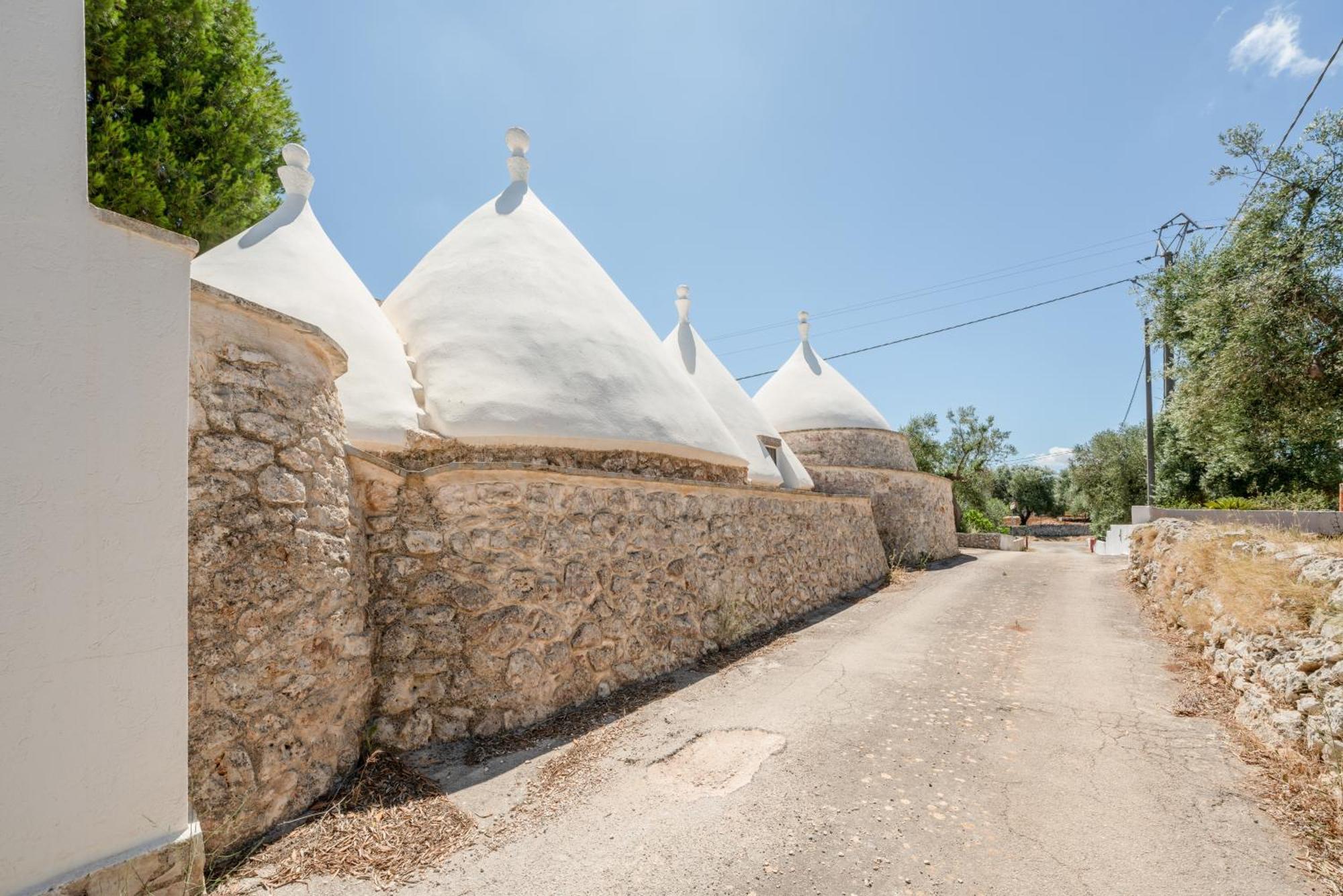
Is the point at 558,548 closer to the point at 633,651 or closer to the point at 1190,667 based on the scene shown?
the point at 633,651

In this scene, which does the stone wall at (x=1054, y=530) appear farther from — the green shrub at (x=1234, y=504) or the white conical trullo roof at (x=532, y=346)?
the white conical trullo roof at (x=532, y=346)

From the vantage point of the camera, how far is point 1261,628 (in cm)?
532

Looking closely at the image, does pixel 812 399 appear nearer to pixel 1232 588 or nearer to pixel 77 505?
pixel 1232 588

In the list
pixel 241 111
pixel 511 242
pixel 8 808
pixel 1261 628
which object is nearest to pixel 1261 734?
pixel 1261 628

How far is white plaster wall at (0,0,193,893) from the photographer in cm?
242

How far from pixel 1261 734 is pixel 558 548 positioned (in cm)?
573

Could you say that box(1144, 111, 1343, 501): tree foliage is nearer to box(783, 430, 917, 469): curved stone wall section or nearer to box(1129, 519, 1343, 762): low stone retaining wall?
box(1129, 519, 1343, 762): low stone retaining wall

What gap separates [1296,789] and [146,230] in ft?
23.7

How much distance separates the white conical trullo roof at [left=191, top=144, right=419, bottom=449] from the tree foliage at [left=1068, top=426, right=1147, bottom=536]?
23.3 meters

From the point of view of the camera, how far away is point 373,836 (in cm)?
346

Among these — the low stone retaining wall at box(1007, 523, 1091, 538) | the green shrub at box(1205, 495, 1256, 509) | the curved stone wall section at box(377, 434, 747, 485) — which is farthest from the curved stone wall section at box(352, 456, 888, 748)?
the low stone retaining wall at box(1007, 523, 1091, 538)

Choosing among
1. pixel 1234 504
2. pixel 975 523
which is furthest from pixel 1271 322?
pixel 975 523

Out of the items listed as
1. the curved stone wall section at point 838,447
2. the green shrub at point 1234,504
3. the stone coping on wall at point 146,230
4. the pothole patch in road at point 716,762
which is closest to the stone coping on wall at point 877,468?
the curved stone wall section at point 838,447

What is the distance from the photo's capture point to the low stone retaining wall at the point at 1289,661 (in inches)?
161
